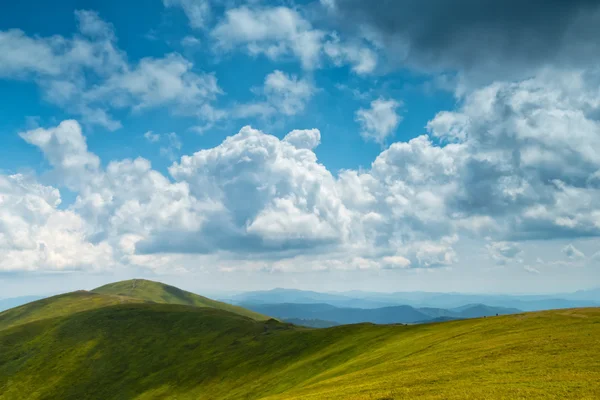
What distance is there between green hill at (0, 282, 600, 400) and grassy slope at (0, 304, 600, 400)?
25cm

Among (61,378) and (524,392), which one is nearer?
(524,392)

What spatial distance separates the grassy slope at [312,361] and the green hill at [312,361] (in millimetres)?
247

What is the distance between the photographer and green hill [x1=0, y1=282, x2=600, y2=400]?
38.2 meters

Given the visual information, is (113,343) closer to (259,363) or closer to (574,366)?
(259,363)

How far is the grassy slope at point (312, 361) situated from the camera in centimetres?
3828

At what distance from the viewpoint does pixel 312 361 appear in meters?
88.6

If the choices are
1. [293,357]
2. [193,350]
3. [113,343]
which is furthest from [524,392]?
[113,343]

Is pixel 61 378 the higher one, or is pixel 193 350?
pixel 193 350

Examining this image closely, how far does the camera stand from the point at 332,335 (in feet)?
365

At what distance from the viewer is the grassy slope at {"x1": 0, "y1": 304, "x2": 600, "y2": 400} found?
3828 cm

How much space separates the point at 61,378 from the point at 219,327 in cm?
6614

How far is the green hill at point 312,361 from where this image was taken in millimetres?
38250

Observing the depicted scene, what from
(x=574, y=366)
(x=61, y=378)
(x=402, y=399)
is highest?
(x=574, y=366)

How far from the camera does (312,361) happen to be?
88.6 metres
